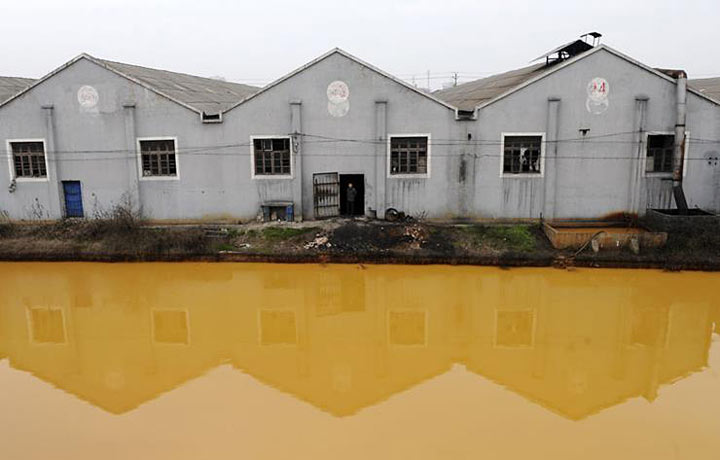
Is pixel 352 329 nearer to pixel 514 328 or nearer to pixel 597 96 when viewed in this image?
pixel 514 328

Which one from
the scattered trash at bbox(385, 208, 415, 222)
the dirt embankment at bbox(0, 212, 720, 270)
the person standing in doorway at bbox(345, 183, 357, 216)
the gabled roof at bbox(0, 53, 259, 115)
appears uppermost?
the gabled roof at bbox(0, 53, 259, 115)

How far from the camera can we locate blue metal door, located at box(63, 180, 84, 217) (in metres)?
19.3

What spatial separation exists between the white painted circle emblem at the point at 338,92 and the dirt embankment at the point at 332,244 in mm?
4118

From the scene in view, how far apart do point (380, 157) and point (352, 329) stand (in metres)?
8.17

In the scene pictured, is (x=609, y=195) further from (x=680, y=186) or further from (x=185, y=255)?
(x=185, y=255)

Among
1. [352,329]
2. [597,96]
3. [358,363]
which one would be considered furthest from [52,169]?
[597,96]

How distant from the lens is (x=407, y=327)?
12023mm

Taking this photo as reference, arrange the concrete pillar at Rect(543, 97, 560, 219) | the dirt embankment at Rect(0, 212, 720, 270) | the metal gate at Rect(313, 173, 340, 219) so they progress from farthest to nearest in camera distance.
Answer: the metal gate at Rect(313, 173, 340, 219) → the concrete pillar at Rect(543, 97, 560, 219) → the dirt embankment at Rect(0, 212, 720, 270)

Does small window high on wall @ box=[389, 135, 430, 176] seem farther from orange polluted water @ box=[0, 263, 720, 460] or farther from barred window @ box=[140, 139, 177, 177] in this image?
barred window @ box=[140, 139, 177, 177]

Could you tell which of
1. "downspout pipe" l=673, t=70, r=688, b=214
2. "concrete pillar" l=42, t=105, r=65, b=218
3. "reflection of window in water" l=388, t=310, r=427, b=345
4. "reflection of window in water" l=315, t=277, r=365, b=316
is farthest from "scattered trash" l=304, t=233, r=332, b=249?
"downspout pipe" l=673, t=70, r=688, b=214

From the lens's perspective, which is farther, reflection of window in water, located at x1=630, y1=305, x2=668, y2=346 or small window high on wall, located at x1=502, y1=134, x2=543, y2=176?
small window high on wall, located at x1=502, y1=134, x2=543, y2=176

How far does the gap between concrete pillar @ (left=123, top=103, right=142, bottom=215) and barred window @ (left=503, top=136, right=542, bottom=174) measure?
12.8 m

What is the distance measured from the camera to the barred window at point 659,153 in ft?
59.4

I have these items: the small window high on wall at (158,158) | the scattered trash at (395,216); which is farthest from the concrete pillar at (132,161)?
the scattered trash at (395,216)
